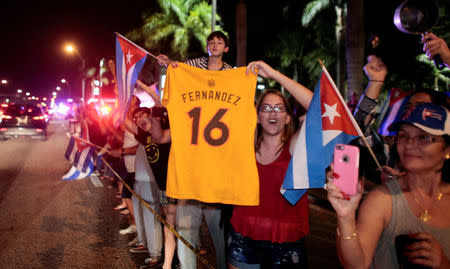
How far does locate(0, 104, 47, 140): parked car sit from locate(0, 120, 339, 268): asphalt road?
37.6 ft

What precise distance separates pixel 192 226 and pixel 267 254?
1.26 m

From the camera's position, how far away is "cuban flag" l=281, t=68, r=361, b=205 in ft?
8.39

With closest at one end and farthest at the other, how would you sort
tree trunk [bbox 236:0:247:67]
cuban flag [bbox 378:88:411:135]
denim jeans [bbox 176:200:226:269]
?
cuban flag [bbox 378:88:411:135]
denim jeans [bbox 176:200:226:269]
tree trunk [bbox 236:0:247:67]

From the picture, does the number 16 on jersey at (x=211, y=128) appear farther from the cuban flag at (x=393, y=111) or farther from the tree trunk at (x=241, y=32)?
the tree trunk at (x=241, y=32)

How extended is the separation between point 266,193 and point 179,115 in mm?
1073

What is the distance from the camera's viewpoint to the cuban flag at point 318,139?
101 inches

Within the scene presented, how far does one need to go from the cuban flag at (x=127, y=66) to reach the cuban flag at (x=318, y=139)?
206cm

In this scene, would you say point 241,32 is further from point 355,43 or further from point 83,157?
point 83,157

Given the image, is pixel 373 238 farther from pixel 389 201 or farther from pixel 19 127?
pixel 19 127

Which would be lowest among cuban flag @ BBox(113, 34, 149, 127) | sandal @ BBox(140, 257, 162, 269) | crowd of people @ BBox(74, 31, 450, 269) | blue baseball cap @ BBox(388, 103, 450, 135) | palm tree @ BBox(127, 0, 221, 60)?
sandal @ BBox(140, 257, 162, 269)

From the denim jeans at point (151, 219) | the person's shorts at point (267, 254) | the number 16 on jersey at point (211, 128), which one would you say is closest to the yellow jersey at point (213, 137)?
the number 16 on jersey at point (211, 128)

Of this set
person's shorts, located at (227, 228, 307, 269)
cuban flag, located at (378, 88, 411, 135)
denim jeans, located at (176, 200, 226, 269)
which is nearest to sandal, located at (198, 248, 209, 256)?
denim jeans, located at (176, 200, 226, 269)

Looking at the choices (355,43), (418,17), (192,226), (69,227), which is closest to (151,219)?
(192,226)

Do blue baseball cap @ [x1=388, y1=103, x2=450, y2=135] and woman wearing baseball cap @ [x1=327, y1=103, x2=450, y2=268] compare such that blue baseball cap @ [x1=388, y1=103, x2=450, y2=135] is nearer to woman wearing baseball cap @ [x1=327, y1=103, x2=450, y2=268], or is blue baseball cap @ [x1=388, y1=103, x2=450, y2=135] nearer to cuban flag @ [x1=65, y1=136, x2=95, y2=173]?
woman wearing baseball cap @ [x1=327, y1=103, x2=450, y2=268]
